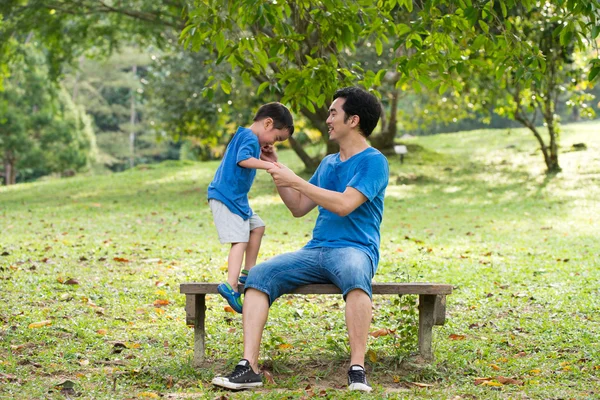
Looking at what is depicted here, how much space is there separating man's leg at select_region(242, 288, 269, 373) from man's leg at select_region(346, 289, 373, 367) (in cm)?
54

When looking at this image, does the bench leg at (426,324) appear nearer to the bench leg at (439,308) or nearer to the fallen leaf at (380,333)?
the bench leg at (439,308)

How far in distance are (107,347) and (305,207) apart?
179 centimetres

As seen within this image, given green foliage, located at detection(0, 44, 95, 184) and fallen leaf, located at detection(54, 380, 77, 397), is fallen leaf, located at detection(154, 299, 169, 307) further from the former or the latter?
green foliage, located at detection(0, 44, 95, 184)

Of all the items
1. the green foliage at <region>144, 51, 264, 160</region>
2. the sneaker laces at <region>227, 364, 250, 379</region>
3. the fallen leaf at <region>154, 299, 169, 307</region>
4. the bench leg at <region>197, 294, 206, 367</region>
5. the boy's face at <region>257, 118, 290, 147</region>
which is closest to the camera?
the sneaker laces at <region>227, 364, 250, 379</region>

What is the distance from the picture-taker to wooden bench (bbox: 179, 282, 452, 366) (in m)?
4.89

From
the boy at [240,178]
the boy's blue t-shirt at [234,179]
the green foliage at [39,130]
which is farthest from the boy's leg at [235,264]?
the green foliage at [39,130]

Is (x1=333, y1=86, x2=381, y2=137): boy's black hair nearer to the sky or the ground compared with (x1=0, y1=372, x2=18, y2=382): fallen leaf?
nearer to the sky

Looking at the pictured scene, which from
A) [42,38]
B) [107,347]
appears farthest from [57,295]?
[42,38]

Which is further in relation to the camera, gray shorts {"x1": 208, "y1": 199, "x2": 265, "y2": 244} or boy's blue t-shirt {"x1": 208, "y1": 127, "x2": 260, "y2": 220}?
gray shorts {"x1": 208, "y1": 199, "x2": 265, "y2": 244}

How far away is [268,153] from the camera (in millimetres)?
5371

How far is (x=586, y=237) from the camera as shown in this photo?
11984 mm

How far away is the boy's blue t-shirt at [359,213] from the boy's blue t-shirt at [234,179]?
1.91 ft

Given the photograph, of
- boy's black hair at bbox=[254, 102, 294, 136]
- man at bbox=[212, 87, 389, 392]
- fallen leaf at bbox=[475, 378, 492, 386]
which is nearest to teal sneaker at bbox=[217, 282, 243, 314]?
man at bbox=[212, 87, 389, 392]

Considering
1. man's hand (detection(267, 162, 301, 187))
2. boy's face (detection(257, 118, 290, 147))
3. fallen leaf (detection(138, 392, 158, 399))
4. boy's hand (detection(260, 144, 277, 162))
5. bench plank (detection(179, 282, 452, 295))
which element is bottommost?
fallen leaf (detection(138, 392, 158, 399))
